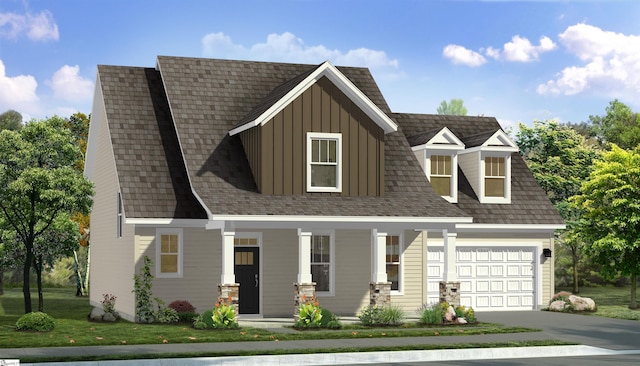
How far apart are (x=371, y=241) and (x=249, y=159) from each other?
16.2ft

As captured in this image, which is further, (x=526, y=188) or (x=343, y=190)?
(x=526, y=188)

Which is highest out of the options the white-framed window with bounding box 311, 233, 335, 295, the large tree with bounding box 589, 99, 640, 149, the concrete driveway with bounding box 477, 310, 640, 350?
the large tree with bounding box 589, 99, 640, 149

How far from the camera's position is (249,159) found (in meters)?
30.1

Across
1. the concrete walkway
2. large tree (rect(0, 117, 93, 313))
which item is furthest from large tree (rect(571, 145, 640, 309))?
large tree (rect(0, 117, 93, 313))

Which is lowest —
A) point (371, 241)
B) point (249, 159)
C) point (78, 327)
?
point (78, 327)

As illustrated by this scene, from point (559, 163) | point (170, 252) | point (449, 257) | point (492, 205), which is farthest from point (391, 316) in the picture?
point (559, 163)

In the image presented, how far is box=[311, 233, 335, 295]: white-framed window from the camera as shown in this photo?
3069cm

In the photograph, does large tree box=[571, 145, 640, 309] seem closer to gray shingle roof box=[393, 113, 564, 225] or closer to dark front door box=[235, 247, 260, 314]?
gray shingle roof box=[393, 113, 564, 225]

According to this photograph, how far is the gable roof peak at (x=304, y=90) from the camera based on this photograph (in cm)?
→ 2875

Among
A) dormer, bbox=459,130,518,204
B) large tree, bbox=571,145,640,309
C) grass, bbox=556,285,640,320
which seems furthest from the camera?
dormer, bbox=459,130,518,204

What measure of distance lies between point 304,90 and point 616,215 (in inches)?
540

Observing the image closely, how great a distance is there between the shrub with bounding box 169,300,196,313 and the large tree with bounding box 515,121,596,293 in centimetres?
2270

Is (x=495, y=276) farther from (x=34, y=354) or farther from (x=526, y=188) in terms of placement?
(x=34, y=354)

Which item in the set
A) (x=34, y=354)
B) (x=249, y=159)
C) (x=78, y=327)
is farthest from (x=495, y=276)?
(x=34, y=354)
